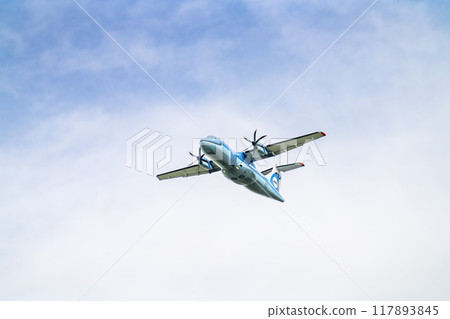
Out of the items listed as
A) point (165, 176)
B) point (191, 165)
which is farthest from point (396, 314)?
point (165, 176)

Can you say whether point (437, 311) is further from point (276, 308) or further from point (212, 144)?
point (212, 144)

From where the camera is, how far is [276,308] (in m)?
22.5

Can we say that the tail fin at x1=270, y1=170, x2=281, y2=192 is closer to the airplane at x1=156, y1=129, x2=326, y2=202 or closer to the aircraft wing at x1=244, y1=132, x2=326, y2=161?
the airplane at x1=156, y1=129, x2=326, y2=202

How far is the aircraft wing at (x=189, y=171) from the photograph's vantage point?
38469 mm

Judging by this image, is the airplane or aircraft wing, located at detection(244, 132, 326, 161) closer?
the airplane

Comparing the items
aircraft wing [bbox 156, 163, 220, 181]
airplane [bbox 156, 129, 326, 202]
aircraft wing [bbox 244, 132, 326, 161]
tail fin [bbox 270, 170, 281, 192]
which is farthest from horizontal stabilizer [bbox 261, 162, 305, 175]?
aircraft wing [bbox 156, 163, 220, 181]

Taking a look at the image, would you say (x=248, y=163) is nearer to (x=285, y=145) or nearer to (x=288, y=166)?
(x=285, y=145)

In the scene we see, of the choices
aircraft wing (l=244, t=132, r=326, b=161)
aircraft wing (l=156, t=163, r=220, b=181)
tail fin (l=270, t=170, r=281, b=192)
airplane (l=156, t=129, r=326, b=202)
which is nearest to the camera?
airplane (l=156, t=129, r=326, b=202)

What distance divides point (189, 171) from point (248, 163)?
7.64 m

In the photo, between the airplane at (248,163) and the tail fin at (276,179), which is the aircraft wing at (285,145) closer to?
the airplane at (248,163)

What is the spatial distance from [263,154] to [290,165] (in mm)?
3434

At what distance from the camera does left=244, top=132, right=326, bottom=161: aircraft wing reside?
32.5 metres

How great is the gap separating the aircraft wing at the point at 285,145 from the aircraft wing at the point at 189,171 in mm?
4768

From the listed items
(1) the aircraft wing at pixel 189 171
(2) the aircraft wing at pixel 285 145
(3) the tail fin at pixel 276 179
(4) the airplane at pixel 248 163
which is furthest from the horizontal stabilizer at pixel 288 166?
(1) the aircraft wing at pixel 189 171
